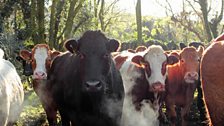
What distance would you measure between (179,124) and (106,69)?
6.15 metres

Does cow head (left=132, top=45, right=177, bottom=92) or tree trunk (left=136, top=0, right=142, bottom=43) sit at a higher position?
tree trunk (left=136, top=0, right=142, bottom=43)

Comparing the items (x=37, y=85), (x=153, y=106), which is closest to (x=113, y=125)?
(x=153, y=106)

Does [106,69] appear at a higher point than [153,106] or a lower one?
higher

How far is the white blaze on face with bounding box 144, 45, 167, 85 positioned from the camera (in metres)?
8.16

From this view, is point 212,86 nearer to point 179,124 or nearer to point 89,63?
point 89,63

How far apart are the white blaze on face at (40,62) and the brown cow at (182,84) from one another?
3.02m

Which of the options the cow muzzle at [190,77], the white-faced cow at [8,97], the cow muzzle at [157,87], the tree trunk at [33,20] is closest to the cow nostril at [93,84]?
the white-faced cow at [8,97]

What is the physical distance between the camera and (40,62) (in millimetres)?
11047

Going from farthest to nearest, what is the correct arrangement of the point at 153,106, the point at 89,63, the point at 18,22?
the point at 18,22, the point at 153,106, the point at 89,63

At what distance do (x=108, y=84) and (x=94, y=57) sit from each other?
1.76 ft

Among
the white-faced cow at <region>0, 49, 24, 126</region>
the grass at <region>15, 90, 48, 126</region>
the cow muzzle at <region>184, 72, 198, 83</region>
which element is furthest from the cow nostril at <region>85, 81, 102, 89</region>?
the cow muzzle at <region>184, 72, 198, 83</region>

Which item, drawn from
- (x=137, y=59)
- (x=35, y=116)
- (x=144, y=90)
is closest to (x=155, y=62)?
(x=137, y=59)

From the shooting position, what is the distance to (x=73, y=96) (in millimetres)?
6793

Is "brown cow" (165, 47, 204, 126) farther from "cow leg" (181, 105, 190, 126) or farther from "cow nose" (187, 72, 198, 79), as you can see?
"cow nose" (187, 72, 198, 79)
